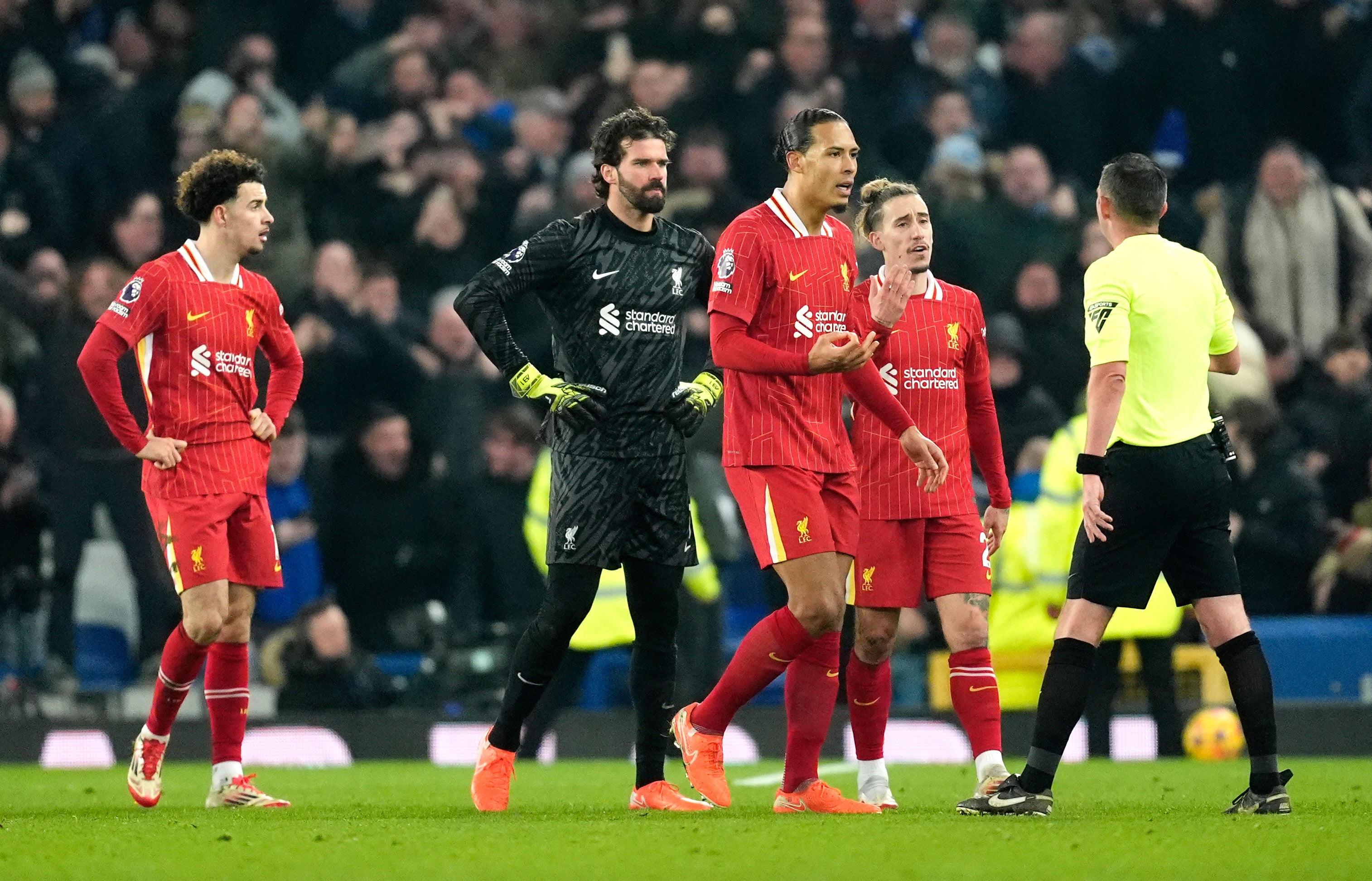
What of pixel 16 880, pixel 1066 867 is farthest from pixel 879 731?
pixel 16 880

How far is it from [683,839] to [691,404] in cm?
187

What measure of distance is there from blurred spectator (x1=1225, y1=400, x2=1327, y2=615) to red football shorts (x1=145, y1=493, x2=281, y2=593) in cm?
671

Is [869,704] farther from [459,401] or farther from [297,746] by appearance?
[459,401]

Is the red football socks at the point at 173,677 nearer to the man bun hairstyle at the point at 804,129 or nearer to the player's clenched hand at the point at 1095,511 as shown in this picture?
the man bun hairstyle at the point at 804,129

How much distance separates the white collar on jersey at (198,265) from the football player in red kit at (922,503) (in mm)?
2681

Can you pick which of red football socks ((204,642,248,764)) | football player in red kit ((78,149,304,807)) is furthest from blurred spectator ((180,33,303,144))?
red football socks ((204,642,248,764))

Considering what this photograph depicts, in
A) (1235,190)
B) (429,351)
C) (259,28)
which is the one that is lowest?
(429,351)

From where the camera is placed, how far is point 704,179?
14430 millimetres

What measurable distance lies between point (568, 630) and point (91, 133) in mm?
9900

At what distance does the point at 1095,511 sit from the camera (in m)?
6.84

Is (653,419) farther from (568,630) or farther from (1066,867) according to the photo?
(1066,867)

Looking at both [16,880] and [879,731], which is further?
[879,731]

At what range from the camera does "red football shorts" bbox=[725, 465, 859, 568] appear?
730 centimetres

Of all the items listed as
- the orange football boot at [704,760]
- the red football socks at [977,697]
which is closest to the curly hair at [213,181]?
the orange football boot at [704,760]
